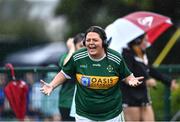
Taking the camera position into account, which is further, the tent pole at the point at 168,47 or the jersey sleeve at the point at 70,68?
the tent pole at the point at 168,47

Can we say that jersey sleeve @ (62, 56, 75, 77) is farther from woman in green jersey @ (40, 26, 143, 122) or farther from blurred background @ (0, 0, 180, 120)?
blurred background @ (0, 0, 180, 120)

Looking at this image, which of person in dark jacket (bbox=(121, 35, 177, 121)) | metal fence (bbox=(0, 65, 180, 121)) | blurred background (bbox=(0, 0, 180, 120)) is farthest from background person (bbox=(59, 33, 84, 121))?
blurred background (bbox=(0, 0, 180, 120))

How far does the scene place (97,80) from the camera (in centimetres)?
865

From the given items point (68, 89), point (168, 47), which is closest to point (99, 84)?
point (68, 89)

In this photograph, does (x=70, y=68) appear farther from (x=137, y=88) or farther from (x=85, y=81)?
(x=137, y=88)

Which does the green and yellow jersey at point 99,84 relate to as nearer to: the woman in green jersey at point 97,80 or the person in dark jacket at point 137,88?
the woman in green jersey at point 97,80

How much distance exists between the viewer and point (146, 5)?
1739cm

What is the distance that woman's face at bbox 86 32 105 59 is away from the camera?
A: 28.4 feet

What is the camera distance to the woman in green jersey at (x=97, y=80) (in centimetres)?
868

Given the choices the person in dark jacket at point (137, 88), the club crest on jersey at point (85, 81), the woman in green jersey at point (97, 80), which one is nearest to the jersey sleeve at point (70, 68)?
the woman in green jersey at point (97, 80)

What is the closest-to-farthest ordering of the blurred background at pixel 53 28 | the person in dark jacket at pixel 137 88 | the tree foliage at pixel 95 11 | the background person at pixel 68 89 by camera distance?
the background person at pixel 68 89 < the person in dark jacket at pixel 137 88 < the blurred background at pixel 53 28 < the tree foliage at pixel 95 11

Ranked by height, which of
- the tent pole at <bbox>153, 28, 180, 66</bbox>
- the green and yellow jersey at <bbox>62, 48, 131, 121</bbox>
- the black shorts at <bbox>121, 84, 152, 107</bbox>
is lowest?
the black shorts at <bbox>121, 84, 152, 107</bbox>

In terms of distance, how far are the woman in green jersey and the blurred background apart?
3.45 metres

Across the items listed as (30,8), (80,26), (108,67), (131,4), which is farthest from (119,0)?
(108,67)
